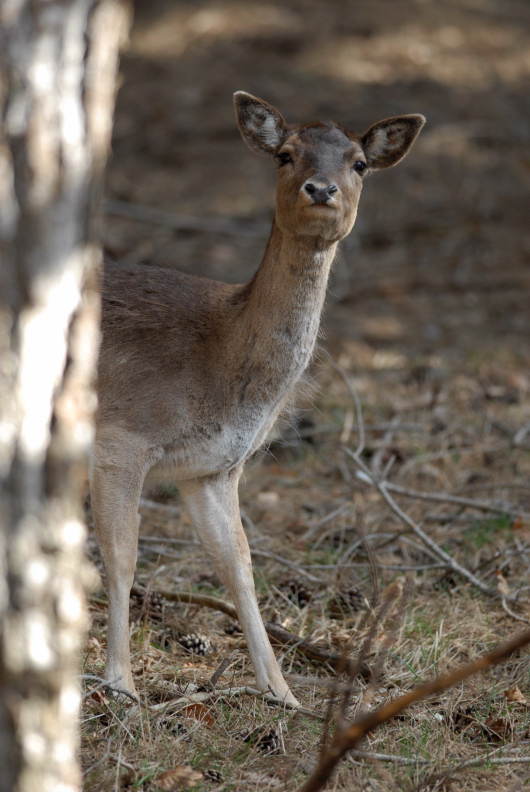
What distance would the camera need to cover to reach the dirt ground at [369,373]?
10.9 feet

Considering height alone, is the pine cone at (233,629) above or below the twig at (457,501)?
below

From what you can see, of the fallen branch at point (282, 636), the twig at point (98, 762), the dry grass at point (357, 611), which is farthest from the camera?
the fallen branch at point (282, 636)

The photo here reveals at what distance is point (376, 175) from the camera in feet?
36.3

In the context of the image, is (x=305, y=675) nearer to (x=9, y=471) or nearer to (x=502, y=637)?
(x=502, y=637)

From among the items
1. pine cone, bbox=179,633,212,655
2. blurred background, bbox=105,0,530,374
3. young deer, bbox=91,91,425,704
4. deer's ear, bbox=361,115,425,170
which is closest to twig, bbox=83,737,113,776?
young deer, bbox=91,91,425,704

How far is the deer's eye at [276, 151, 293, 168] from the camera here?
4.03 metres

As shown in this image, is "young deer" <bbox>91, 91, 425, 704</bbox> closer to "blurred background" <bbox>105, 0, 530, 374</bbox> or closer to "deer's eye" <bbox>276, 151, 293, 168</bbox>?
"deer's eye" <bbox>276, 151, 293, 168</bbox>

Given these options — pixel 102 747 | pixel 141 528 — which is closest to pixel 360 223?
pixel 141 528

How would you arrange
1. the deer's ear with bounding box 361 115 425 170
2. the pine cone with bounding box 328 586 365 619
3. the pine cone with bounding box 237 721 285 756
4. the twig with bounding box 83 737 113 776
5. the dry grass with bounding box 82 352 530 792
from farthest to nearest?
the pine cone with bounding box 328 586 365 619 → the deer's ear with bounding box 361 115 425 170 → the pine cone with bounding box 237 721 285 756 → the dry grass with bounding box 82 352 530 792 → the twig with bounding box 83 737 113 776

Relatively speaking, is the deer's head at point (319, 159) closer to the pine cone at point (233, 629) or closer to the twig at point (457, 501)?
the twig at point (457, 501)

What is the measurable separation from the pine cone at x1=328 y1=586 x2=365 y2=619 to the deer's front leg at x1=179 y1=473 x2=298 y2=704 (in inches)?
22.3

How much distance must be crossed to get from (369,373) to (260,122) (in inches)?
135

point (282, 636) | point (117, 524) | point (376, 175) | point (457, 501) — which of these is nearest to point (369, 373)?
point (457, 501)

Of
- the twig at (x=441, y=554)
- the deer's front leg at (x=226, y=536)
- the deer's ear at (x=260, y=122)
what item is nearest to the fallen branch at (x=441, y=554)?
the twig at (x=441, y=554)
